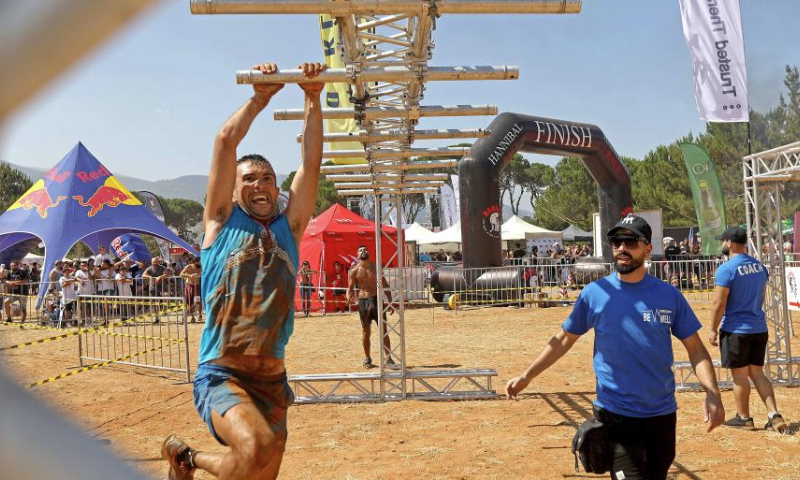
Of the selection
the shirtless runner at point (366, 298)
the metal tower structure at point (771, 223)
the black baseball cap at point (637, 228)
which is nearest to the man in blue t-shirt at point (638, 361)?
the black baseball cap at point (637, 228)

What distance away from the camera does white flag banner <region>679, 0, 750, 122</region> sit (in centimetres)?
1634

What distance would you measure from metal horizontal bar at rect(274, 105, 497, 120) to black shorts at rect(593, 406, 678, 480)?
2601mm

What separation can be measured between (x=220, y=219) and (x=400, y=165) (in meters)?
4.63

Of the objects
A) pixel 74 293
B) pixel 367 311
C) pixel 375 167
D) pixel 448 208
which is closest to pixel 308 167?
pixel 375 167

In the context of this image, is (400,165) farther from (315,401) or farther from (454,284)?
(454,284)

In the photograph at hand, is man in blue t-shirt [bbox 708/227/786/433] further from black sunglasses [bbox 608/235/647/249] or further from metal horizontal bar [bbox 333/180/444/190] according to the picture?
black sunglasses [bbox 608/235/647/249]

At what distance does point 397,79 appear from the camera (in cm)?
463

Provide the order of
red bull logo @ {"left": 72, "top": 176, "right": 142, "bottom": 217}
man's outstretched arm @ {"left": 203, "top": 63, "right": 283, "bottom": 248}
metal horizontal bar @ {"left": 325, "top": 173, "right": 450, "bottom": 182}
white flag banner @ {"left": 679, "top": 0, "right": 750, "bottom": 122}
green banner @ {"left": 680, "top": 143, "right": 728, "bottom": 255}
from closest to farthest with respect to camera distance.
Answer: man's outstretched arm @ {"left": 203, "top": 63, "right": 283, "bottom": 248}, metal horizontal bar @ {"left": 325, "top": 173, "right": 450, "bottom": 182}, white flag banner @ {"left": 679, "top": 0, "right": 750, "bottom": 122}, red bull logo @ {"left": 72, "top": 176, "right": 142, "bottom": 217}, green banner @ {"left": 680, "top": 143, "right": 728, "bottom": 255}

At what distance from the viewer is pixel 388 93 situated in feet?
18.7

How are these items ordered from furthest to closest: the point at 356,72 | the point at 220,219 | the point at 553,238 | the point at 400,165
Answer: the point at 553,238 → the point at 400,165 → the point at 356,72 → the point at 220,219

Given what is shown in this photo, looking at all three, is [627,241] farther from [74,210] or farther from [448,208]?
[448,208]

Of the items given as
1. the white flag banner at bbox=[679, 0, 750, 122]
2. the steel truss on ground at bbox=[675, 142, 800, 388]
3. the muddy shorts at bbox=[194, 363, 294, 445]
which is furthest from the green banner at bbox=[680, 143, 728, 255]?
the muddy shorts at bbox=[194, 363, 294, 445]

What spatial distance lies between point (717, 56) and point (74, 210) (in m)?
18.9

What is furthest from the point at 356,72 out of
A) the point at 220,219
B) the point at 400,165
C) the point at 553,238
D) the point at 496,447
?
the point at 553,238
